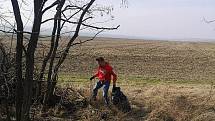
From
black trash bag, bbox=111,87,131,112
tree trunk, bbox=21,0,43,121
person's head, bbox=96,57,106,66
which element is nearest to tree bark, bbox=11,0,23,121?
tree trunk, bbox=21,0,43,121

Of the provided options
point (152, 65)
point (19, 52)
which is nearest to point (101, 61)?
point (19, 52)

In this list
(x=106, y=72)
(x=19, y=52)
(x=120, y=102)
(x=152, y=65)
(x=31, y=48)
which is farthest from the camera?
(x=152, y=65)

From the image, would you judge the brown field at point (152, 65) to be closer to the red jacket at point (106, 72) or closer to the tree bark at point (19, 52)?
the red jacket at point (106, 72)

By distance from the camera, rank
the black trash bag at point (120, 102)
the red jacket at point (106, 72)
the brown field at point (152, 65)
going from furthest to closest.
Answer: the brown field at point (152, 65)
the red jacket at point (106, 72)
the black trash bag at point (120, 102)

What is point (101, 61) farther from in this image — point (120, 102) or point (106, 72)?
point (120, 102)

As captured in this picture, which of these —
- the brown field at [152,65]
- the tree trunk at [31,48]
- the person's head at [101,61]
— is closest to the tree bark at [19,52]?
the tree trunk at [31,48]

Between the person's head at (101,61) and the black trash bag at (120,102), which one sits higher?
the person's head at (101,61)

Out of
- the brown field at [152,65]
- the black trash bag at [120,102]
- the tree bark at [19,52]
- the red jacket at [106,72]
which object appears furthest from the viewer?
the brown field at [152,65]

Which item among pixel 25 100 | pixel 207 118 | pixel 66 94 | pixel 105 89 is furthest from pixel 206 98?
pixel 25 100

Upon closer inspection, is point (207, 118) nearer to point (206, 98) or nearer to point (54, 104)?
point (206, 98)

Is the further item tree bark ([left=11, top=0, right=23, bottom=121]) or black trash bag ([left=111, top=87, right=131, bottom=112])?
black trash bag ([left=111, top=87, right=131, bottom=112])

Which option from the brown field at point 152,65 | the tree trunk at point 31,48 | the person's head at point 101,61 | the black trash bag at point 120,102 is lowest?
the brown field at point 152,65

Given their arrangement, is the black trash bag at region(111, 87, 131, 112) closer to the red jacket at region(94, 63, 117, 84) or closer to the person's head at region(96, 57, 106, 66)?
the red jacket at region(94, 63, 117, 84)

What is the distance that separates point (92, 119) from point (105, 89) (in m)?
1.37
